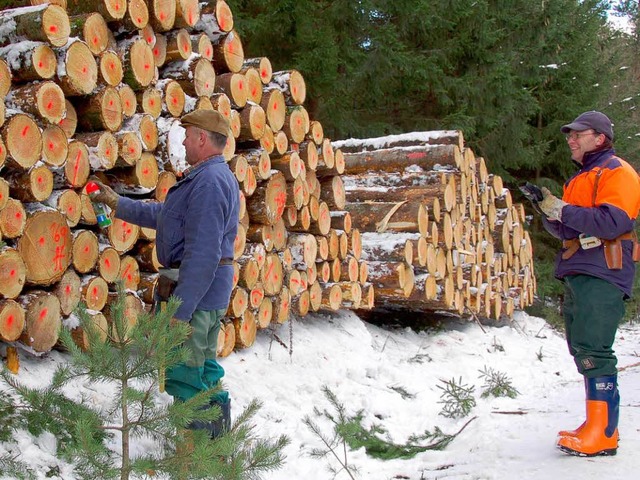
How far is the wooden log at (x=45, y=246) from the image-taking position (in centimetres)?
351

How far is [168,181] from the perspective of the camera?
4.47 m

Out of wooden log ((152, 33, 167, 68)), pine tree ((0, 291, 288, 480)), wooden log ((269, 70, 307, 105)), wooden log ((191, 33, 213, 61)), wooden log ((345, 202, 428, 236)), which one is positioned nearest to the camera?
pine tree ((0, 291, 288, 480))

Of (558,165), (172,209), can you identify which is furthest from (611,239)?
(558,165)

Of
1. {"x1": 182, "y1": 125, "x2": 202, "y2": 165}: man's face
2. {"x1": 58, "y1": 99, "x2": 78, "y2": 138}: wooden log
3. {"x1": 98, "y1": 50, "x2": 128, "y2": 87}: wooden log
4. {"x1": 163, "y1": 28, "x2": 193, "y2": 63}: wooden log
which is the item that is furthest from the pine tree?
{"x1": 163, "y1": 28, "x2": 193, "y2": 63}: wooden log

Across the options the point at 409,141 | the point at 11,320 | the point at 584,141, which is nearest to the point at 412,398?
the point at 584,141

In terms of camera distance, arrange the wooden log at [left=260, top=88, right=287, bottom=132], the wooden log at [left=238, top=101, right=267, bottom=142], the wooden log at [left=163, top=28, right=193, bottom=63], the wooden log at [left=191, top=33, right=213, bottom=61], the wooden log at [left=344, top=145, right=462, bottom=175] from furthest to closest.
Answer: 1. the wooden log at [left=344, top=145, right=462, bottom=175]
2. the wooden log at [left=260, top=88, right=287, bottom=132]
3. the wooden log at [left=238, top=101, right=267, bottom=142]
4. the wooden log at [left=191, top=33, right=213, bottom=61]
5. the wooden log at [left=163, top=28, right=193, bottom=63]

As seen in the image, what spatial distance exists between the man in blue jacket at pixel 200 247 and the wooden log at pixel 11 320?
0.78 m

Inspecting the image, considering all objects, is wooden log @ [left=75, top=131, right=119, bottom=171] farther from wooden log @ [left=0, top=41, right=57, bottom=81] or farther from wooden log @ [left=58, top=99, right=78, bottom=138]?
wooden log @ [left=0, top=41, right=57, bottom=81]

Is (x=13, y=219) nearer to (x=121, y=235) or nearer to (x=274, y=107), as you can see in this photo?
(x=121, y=235)

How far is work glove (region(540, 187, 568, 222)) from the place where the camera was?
3.92 metres

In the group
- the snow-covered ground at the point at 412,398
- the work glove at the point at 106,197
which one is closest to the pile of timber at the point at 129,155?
the work glove at the point at 106,197

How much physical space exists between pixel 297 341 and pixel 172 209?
2712 millimetres

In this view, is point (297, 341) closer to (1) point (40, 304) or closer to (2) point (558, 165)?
(1) point (40, 304)

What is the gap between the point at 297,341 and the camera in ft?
19.0
